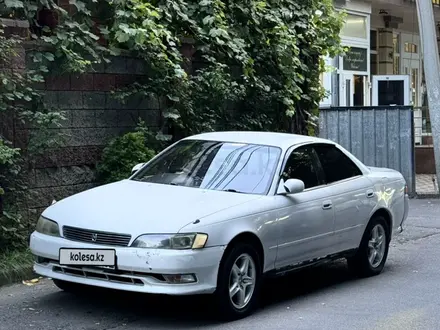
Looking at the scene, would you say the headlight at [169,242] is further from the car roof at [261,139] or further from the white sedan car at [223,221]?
the car roof at [261,139]

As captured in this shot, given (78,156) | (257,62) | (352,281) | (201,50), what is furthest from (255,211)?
(257,62)

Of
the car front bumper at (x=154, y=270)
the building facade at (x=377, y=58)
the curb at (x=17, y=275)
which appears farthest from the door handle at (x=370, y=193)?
the building facade at (x=377, y=58)

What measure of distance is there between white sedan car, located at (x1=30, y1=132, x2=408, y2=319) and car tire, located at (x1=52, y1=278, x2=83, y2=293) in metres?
0.02

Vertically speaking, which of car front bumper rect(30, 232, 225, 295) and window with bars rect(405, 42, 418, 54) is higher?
window with bars rect(405, 42, 418, 54)

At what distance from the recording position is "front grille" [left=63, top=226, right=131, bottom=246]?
253 inches

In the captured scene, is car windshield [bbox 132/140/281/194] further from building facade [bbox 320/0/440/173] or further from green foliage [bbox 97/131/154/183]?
building facade [bbox 320/0/440/173]

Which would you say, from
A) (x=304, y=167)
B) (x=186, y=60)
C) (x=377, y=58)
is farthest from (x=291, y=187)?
(x=377, y=58)

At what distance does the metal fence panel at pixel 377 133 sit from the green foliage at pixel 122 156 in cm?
673

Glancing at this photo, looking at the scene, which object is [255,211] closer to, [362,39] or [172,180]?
[172,180]

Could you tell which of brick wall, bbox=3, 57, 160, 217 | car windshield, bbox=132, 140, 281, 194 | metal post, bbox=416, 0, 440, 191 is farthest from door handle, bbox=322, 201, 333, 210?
metal post, bbox=416, 0, 440, 191

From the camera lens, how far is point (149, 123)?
11445 mm

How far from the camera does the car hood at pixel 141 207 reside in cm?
648

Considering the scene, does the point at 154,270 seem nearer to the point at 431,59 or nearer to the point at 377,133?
the point at 431,59

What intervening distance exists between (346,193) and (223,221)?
2.10m
